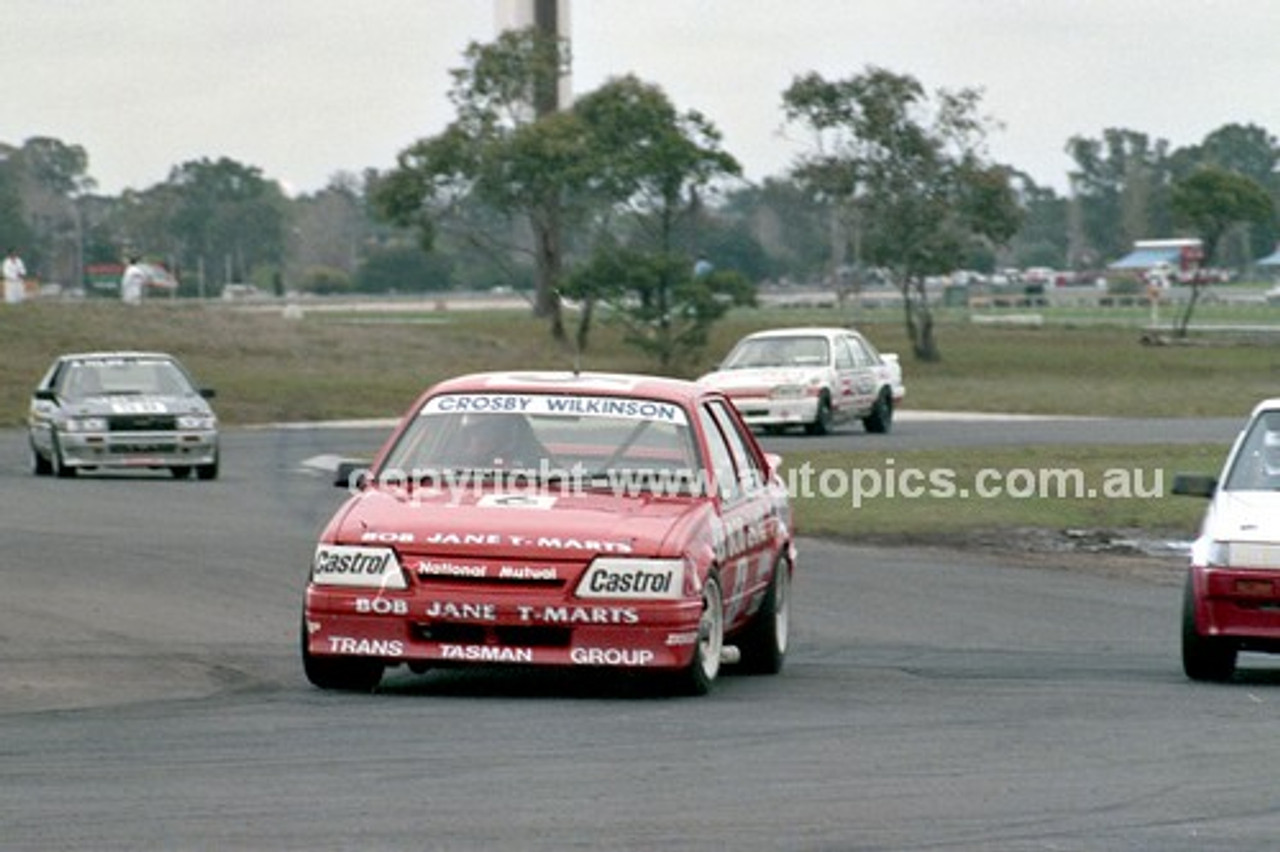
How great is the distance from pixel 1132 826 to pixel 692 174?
54088 mm

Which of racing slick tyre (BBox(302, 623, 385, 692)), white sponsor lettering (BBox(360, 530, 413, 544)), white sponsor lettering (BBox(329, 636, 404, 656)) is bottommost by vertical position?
racing slick tyre (BBox(302, 623, 385, 692))

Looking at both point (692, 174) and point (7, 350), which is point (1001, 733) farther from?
point (692, 174)

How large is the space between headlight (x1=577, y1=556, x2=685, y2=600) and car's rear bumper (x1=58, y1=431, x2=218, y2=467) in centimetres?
1856

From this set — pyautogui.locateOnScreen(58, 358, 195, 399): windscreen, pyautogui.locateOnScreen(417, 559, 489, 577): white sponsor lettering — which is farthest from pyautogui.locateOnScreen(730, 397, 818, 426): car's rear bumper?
pyautogui.locateOnScreen(417, 559, 489, 577): white sponsor lettering

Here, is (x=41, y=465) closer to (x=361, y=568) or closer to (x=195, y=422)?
(x=195, y=422)

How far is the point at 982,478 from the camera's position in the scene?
3075cm

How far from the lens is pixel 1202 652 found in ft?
46.2

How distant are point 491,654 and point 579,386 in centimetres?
191

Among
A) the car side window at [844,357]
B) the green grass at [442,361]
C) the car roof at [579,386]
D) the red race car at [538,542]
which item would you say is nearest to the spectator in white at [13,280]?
the green grass at [442,361]

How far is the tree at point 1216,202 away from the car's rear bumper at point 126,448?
51093 millimetres

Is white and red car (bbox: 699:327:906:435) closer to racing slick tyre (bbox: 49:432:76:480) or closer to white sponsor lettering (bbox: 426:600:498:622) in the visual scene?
racing slick tyre (bbox: 49:432:76:480)

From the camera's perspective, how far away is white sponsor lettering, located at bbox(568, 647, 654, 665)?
1227cm

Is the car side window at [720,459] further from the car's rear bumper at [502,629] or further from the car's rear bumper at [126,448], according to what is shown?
the car's rear bumper at [126,448]

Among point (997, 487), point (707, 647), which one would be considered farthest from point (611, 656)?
point (997, 487)
